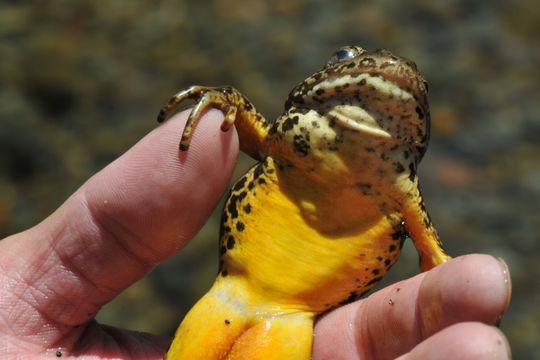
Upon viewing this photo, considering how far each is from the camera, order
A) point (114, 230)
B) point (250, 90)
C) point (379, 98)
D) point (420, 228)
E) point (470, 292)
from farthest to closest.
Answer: point (250, 90) → point (114, 230) → point (420, 228) → point (379, 98) → point (470, 292)

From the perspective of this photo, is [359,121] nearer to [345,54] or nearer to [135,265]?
[345,54]

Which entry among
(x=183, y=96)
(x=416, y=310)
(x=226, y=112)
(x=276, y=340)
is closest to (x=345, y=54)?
(x=226, y=112)

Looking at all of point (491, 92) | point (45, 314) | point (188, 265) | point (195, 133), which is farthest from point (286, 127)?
point (491, 92)

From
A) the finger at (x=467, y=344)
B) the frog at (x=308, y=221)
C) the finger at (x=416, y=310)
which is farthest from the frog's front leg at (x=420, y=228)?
the finger at (x=467, y=344)

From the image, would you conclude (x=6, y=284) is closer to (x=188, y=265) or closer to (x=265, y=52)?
(x=188, y=265)

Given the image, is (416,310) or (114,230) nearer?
(416,310)

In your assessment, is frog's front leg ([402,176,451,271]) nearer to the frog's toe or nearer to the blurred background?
the frog's toe
